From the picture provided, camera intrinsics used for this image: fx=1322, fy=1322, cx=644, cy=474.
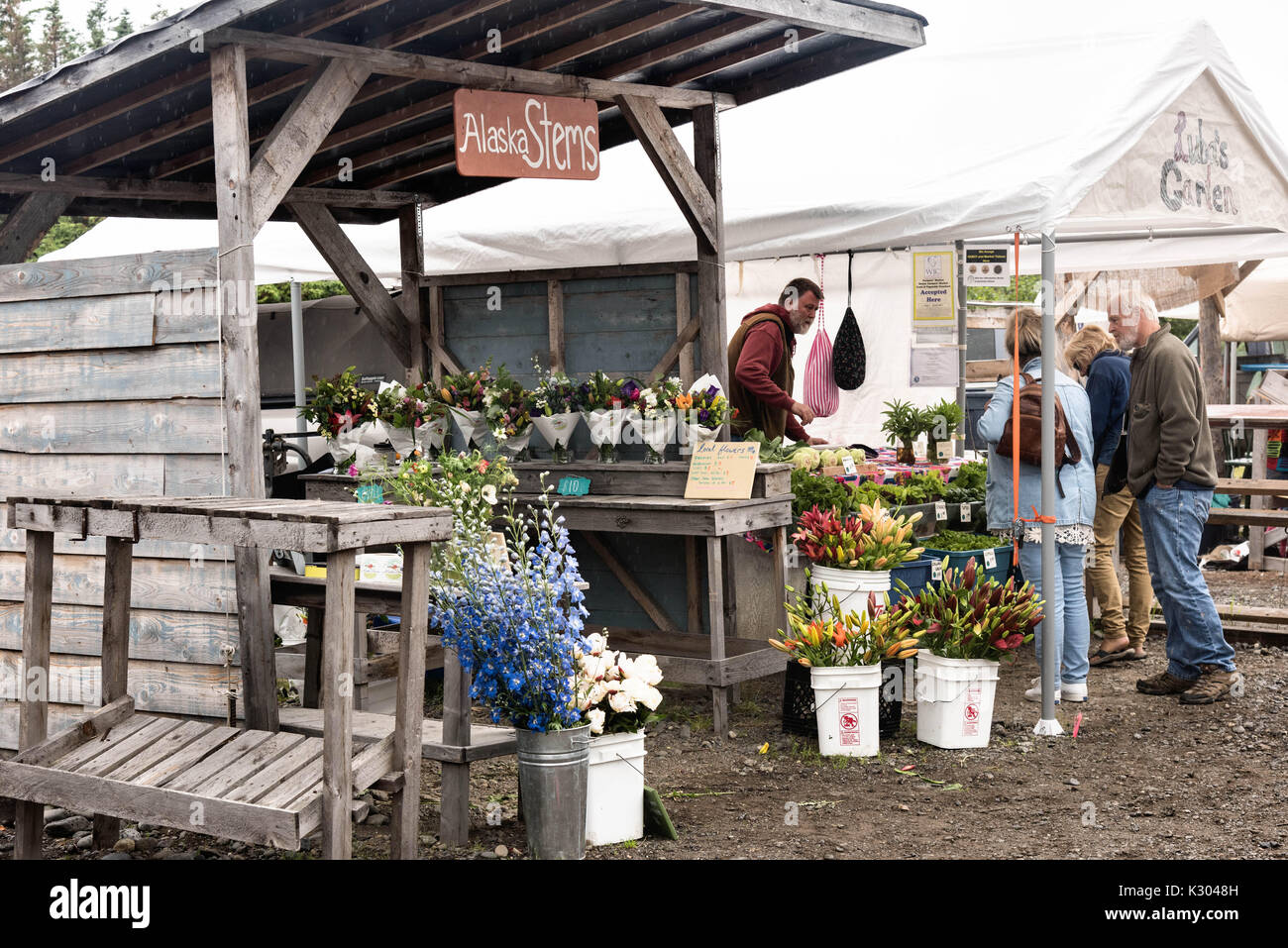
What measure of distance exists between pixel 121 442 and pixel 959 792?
3.38 m

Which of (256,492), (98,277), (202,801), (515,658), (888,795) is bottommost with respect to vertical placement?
(888,795)

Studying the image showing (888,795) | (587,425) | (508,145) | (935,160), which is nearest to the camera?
(888,795)

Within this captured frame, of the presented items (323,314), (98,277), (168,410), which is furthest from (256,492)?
(323,314)

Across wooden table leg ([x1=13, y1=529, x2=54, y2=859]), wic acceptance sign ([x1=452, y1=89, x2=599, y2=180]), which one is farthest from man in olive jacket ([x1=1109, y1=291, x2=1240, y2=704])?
wooden table leg ([x1=13, y1=529, x2=54, y2=859])

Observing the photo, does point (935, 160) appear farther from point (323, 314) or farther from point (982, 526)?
point (323, 314)

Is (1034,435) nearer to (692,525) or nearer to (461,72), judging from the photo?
(692,525)

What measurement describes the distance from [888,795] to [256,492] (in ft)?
8.54

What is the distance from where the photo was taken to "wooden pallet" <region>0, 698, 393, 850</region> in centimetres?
352

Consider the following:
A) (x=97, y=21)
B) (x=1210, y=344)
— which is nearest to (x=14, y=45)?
(x=97, y=21)

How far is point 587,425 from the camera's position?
21.3 ft

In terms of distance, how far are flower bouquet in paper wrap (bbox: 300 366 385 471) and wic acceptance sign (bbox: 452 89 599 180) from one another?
142 cm

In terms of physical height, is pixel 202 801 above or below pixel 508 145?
below

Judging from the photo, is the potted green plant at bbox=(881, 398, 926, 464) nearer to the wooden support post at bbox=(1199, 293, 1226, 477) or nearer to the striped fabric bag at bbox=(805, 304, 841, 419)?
the striped fabric bag at bbox=(805, 304, 841, 419)
